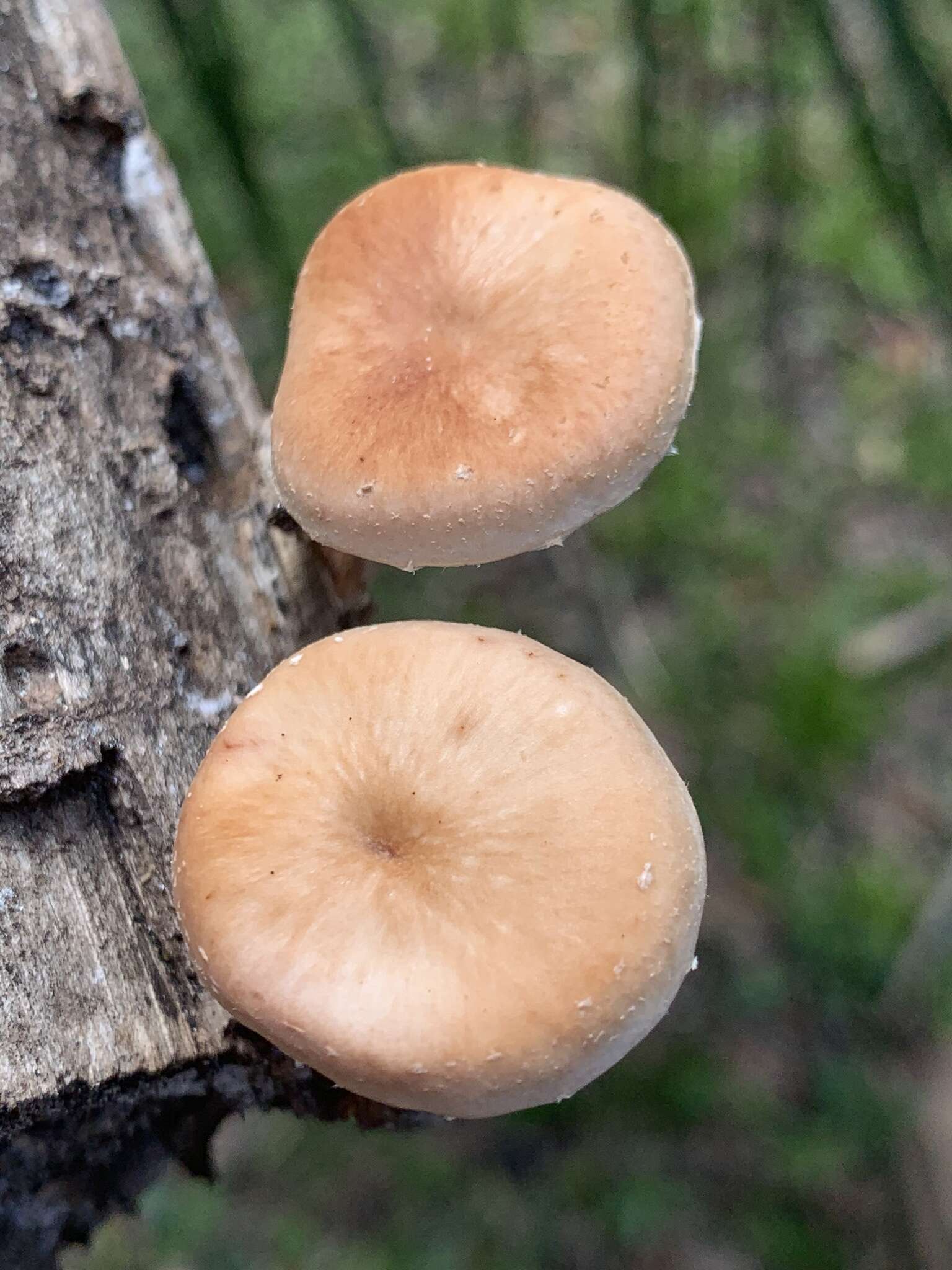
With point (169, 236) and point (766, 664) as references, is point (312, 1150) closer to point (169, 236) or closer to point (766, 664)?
point (766, 664)

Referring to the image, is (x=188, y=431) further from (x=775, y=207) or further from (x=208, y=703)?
(x=775, y=207)

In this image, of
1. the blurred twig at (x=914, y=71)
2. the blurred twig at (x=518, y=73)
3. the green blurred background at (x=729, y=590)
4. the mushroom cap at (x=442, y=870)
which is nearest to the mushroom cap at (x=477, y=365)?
the mushroom cap at (x=442, y=870)

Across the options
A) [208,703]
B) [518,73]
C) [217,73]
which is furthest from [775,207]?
[208,703]

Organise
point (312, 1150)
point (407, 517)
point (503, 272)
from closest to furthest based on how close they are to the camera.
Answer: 1. point (407, 517)
2. point (503, 272)
3. point (312, 1150)

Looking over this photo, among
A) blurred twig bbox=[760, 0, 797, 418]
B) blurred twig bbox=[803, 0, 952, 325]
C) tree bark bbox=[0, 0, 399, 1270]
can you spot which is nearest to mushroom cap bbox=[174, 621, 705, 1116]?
tree bark bbox=[0, 0, 399, 1270]

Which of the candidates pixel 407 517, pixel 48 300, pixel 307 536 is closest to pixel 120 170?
pixel 48 300

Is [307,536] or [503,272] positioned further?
[307,536]
